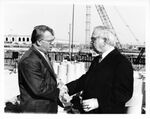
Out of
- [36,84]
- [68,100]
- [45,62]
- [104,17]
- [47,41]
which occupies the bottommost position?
[68,100]

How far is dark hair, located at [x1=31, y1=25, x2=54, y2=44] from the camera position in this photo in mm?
1847

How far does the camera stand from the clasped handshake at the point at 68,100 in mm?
1833

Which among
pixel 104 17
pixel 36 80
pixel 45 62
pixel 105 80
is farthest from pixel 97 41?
pixel 36 80

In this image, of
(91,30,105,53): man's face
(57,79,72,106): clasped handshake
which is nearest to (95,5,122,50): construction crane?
(91,30,105,53): man's face

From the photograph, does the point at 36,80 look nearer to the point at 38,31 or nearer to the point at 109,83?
the point at 38,31

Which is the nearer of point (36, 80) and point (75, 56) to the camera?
point (36, 80)

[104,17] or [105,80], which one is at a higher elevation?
[104,17]

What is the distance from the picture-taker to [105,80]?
1822 mm

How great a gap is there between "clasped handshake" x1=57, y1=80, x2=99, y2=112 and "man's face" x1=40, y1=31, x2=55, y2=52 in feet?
0.94

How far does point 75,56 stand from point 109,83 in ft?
1.16

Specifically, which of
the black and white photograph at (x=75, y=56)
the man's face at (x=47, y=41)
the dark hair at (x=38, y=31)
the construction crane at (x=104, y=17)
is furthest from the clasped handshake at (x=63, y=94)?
the construction crane at (x=104, y=17)

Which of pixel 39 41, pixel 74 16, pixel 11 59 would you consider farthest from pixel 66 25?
pixel 11 59

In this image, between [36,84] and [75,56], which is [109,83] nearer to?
[75,56]

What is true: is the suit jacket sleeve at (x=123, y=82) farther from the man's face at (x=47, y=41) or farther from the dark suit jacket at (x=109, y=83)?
the man's face at (x=47, y=41)
